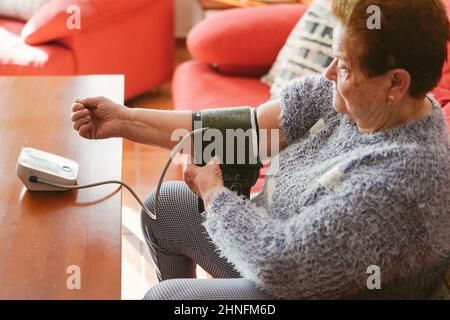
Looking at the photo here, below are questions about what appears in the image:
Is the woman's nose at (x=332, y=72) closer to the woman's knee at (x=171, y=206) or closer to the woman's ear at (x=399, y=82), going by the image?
the woman's ear at (x=399, y=82)

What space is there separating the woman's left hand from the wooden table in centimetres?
14

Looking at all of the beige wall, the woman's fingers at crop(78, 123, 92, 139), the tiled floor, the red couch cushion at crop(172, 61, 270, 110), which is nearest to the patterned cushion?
the red couch cushion at crop(172, 61, 270, 110)

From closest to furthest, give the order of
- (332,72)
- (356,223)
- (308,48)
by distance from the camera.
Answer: (356,223) < (332,72) < (308,48)

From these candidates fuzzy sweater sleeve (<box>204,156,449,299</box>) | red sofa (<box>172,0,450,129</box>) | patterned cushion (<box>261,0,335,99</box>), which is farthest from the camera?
red sofa (<box>172,0,450,129</box>)

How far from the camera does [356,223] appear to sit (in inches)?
42.2

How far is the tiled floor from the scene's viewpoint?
79.6 inches

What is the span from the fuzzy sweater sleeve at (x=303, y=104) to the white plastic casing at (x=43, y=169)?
42cm

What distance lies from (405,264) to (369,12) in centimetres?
40

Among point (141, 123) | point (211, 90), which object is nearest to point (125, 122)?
point (141, 123)

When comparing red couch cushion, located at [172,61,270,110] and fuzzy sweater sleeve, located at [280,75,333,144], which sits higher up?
red couch cushion, located at [172,61,270,110]

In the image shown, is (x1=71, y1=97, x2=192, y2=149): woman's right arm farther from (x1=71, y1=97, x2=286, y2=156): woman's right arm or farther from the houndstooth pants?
the houndstooth pants

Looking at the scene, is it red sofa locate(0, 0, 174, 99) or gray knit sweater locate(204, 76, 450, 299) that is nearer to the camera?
gray knit sweater locate(204, 76, 450, 299)

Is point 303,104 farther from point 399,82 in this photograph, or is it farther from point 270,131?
point 399,82

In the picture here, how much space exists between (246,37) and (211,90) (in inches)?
8.6
